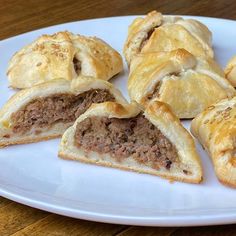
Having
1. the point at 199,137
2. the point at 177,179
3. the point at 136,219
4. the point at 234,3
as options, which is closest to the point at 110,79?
the point at 199,137

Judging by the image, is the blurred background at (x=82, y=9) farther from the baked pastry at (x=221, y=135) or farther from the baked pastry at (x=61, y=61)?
the baked pastry at (x=221, y=135)

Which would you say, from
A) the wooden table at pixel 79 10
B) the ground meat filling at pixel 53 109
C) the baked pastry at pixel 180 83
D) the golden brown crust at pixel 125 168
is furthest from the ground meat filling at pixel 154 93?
the wooden table at pixel 79 10

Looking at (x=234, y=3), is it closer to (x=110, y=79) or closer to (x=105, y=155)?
(x=110, y=79)

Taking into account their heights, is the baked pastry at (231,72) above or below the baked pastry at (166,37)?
below

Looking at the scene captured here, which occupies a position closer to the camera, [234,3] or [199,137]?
[199,137]

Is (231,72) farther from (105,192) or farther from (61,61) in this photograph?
(105,192)

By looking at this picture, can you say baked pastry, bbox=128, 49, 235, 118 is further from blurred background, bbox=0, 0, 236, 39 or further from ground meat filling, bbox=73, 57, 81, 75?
blurred background, bbox=0, 0, 236, 39
